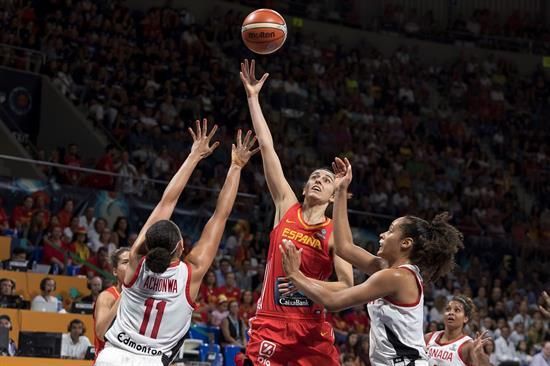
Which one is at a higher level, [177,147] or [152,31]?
[152,31]

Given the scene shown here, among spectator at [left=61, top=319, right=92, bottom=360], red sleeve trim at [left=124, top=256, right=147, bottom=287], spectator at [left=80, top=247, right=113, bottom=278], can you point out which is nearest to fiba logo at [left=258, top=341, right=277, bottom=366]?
red sleeve trim at [left=124, top=256, right=147, bottom=287]

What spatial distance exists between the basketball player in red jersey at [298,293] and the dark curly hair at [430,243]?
659 mm

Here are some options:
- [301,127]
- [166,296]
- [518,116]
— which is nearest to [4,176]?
[301,127]

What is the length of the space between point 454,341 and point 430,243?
11.3ft

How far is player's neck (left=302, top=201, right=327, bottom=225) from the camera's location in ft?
21.9

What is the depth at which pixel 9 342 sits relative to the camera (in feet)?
35.0

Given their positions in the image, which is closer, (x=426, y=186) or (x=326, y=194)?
(x=326, y=194)

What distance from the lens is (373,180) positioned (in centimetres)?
1995

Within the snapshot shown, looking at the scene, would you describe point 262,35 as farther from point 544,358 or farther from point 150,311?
point 544,358

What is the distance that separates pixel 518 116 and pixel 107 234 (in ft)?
47.3

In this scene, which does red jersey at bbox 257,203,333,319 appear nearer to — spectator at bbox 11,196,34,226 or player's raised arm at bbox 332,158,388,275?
player's raised arm at bbox 332,158,388,275

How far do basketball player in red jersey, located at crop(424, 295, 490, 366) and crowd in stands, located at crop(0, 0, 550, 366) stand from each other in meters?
4.63

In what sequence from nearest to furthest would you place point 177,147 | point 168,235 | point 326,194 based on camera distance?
1. point 168,235
2. point 326,194
3. point 177,147

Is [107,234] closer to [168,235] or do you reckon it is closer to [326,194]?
[326,194]
